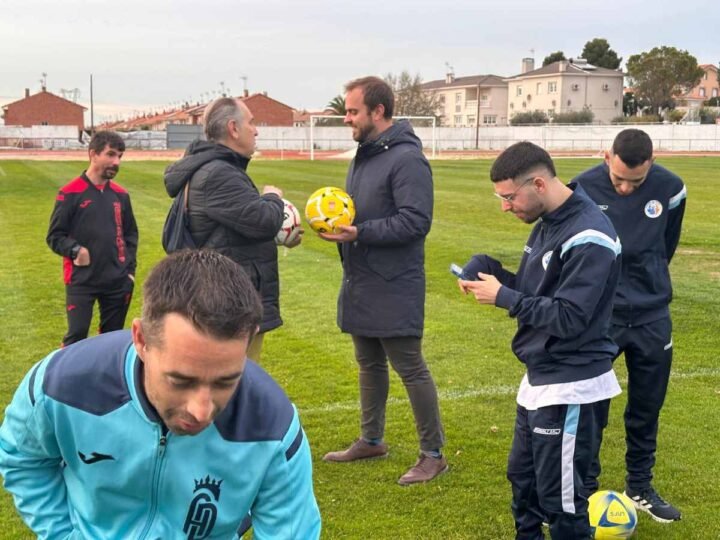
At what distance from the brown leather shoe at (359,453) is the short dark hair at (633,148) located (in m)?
2.46

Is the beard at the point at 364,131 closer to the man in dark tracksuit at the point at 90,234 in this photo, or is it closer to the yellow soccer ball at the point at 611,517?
the man in dark tracksuit at the point at 90,234

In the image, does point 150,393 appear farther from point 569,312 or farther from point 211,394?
point 569,312

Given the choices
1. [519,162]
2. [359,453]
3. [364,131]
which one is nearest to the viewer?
[519,162]

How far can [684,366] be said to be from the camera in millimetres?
7379

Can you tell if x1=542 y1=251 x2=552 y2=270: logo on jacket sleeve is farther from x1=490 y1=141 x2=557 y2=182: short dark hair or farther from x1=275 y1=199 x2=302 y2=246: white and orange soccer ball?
x1=275 y1=199 x2=302 y2=246: white and orange soccer ball

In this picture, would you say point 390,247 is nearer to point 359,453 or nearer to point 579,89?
point 359,453

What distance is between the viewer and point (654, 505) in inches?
182

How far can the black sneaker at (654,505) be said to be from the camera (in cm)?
457

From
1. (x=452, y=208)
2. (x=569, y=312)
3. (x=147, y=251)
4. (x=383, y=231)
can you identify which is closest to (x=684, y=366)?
(x=383, y=231)

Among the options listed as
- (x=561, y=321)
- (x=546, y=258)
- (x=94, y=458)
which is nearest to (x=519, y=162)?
(x=546, y=258)

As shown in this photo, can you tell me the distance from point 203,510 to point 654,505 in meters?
3.23

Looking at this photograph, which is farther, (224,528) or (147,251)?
(147,251)

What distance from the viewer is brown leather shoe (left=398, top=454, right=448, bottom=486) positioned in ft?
16.5

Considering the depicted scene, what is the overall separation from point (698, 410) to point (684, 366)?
1225 millimetres
